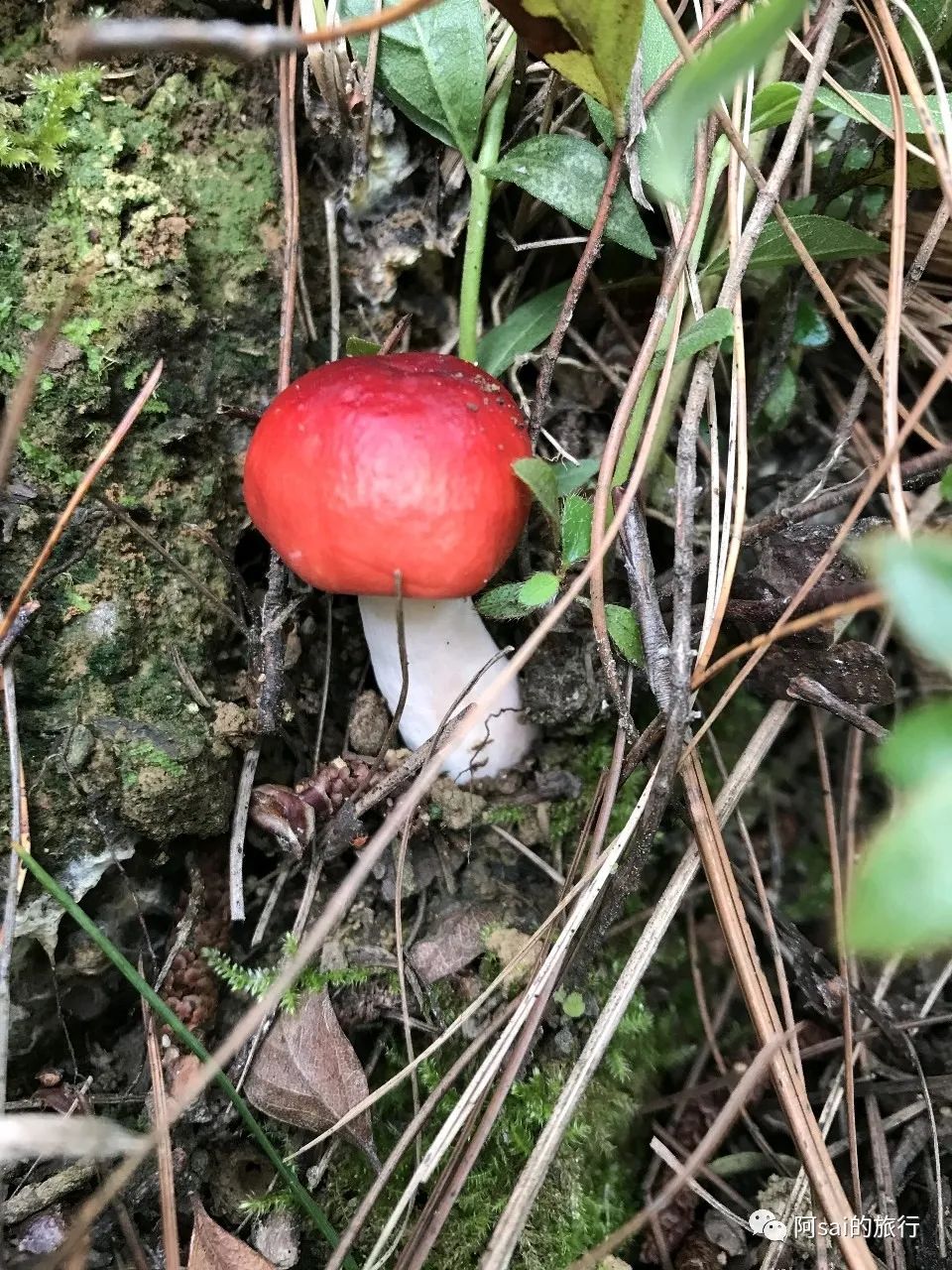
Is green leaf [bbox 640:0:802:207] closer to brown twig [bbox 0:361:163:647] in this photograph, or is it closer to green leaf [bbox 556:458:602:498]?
green leaf [bbox 556:458:602:498]

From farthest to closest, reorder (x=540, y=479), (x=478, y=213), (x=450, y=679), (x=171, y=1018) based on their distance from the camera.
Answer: (x=450, y=679) → (x=478, y=213) → (x=540, y=479) → (x=171, y=1018)

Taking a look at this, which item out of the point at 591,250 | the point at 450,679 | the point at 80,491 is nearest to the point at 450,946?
the point at 450,679

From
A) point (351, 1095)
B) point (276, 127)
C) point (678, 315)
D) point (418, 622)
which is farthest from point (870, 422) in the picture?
point (351, 1095)

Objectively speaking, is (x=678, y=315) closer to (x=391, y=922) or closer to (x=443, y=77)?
(x=443, y=77)

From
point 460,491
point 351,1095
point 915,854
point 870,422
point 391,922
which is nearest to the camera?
point 915,854

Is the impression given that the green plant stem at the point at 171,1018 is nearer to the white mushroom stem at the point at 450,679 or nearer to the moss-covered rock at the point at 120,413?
the moss-covered rock at the point at 120,413

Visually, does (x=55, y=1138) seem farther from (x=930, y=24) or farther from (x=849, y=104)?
(x=930, y=24)

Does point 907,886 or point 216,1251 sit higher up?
point 907,886
